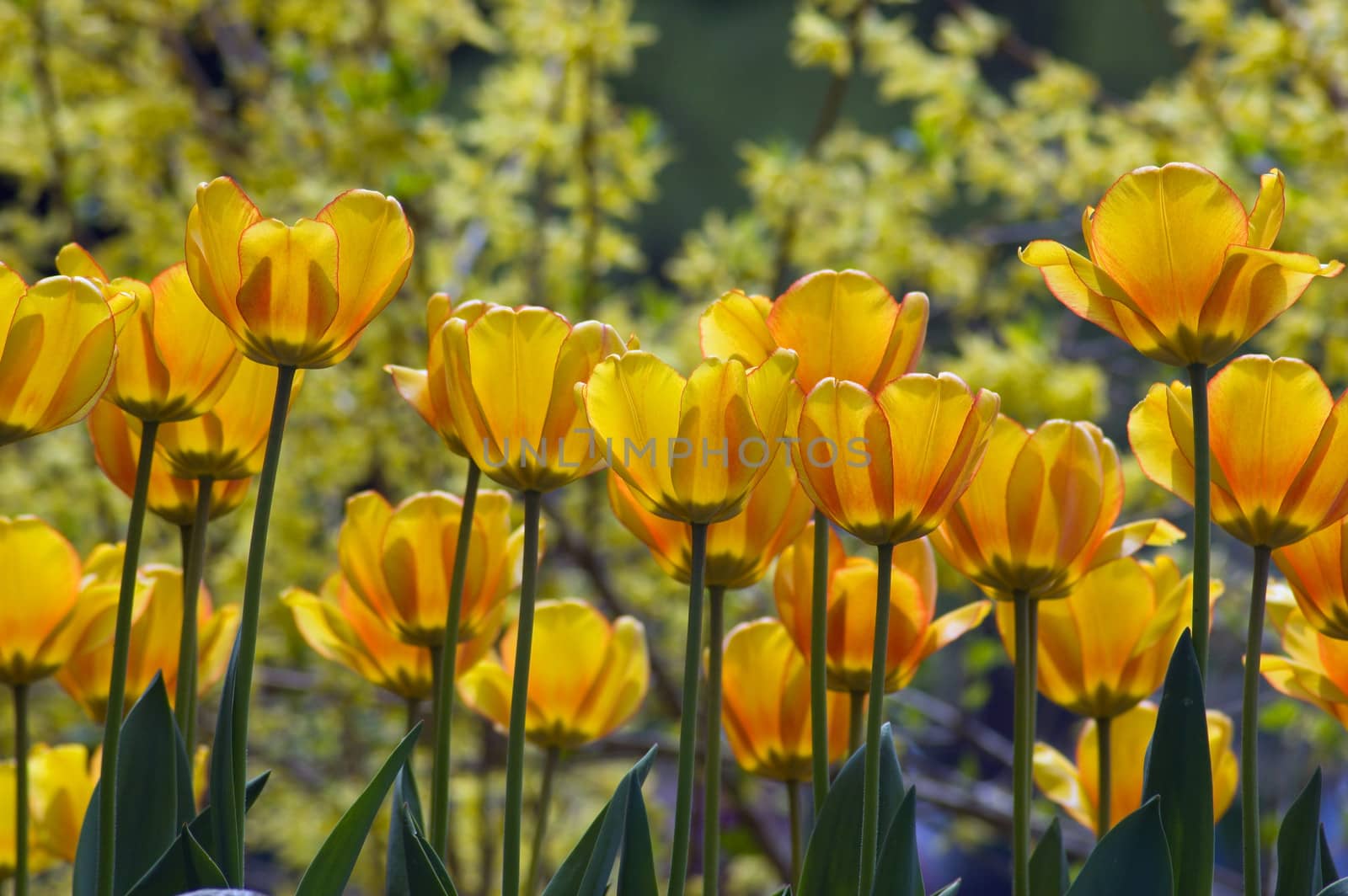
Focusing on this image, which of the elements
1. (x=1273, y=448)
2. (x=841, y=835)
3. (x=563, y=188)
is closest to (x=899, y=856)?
(x=841, y=835)

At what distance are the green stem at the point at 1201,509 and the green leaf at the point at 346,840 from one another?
18 cm

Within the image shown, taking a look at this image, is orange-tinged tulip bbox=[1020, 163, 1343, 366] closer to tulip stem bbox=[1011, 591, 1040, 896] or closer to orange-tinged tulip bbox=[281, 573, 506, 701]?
tulip stem bbox=[1011, 591, 1040, 896]

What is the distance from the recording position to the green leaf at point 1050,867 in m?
0.37

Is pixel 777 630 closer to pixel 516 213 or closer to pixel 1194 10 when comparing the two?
pixel 516 213

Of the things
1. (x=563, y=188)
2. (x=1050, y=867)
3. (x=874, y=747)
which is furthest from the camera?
(x=563, y=188)

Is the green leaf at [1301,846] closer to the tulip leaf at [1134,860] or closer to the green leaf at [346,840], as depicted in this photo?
the tulip leaf at [1134,860]

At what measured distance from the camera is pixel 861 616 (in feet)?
1.19

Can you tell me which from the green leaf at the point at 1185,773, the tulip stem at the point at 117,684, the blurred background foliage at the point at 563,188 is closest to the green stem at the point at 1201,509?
the green leaf at the point at 1185,773

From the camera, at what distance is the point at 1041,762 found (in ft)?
1.39

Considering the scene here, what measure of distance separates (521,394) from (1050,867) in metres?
0.21

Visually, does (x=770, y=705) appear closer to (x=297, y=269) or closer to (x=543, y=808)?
(x=543, y=808)

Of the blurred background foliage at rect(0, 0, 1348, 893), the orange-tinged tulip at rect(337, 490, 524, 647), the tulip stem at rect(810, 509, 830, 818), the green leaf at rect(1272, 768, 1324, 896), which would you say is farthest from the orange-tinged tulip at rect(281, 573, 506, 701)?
the blurred background foliage at rect(0, 0, 1348, 893)

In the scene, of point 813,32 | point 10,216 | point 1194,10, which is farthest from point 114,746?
point 10,216

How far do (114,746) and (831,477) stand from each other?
0.60ft
